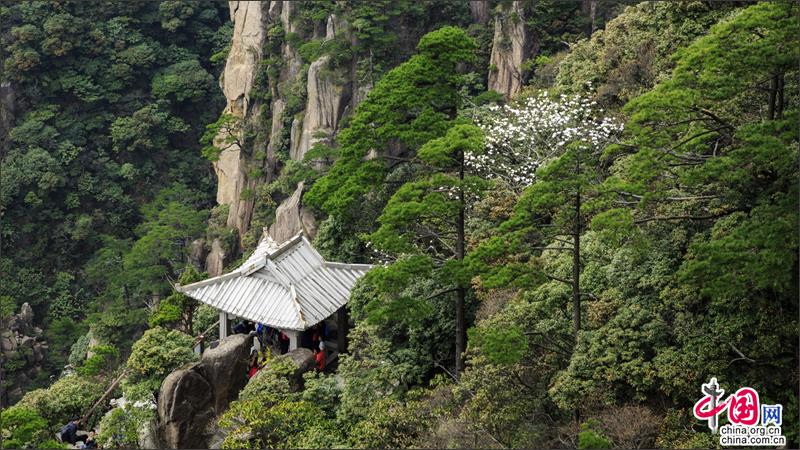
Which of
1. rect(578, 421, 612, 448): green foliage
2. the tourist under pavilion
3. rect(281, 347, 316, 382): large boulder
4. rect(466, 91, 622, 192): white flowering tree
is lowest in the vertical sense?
rect(578, 421, 612, 448): green foliage

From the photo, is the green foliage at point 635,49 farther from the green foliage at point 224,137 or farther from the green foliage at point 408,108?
the green foliage at point 224,137

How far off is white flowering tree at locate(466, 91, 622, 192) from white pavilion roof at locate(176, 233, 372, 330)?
366 centimetres

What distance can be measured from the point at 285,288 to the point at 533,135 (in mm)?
6500

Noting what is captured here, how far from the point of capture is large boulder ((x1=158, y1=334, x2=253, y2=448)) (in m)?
20.3

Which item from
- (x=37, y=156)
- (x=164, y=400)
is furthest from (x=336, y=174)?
(x=37, y=156)

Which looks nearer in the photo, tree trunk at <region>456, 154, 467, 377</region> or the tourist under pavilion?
tree trunk at <region>456, 154, 467, 377</region>

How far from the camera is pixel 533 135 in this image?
24031 millimetres

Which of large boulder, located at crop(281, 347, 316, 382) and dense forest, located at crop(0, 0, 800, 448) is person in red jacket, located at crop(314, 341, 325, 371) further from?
dense forest, located at crop(0, 0, 800, 448)

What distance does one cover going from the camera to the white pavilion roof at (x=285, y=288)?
22.3 m

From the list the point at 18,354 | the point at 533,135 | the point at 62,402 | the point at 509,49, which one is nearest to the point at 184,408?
the point at 62,402

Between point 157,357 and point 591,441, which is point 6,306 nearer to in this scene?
point 157,357

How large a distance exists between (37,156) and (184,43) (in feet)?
34.1

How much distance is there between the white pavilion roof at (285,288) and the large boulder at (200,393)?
4.41 feet

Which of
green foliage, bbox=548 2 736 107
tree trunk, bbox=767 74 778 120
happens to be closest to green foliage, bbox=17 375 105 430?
green foliage, bbox=548 2 736 107
